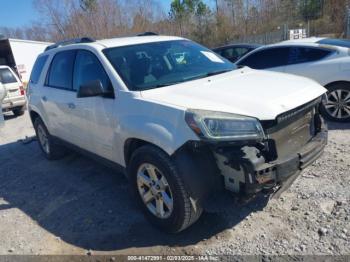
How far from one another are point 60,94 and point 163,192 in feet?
7.99

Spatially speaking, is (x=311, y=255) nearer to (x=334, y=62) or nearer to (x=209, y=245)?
(x=209, y=245)

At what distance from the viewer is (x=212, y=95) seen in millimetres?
3248

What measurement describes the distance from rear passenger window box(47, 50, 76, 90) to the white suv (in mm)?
74

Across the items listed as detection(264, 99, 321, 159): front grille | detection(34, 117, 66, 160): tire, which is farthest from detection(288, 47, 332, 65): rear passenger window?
detection(34, 117, 66, 160): tire

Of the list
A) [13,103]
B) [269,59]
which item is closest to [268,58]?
[269,59]

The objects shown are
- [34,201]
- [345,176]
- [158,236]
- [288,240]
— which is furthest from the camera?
[34,201]

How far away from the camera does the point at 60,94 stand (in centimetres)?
491

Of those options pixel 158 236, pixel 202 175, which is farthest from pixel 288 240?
pixel 158 236

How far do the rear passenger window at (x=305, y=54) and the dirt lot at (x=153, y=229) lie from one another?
1.85 metres

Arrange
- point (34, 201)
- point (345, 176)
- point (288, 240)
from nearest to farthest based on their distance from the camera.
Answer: point (288, 240) → point (345, 176) → point (34, 201)

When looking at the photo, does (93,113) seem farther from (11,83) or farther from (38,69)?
(11,83)

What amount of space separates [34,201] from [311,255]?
3.46m

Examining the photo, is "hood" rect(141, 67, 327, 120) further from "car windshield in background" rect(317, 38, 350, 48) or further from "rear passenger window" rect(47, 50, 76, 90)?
"car windshield in background" rect(317, 38, 350, 48)

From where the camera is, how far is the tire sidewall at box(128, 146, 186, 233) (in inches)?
120
